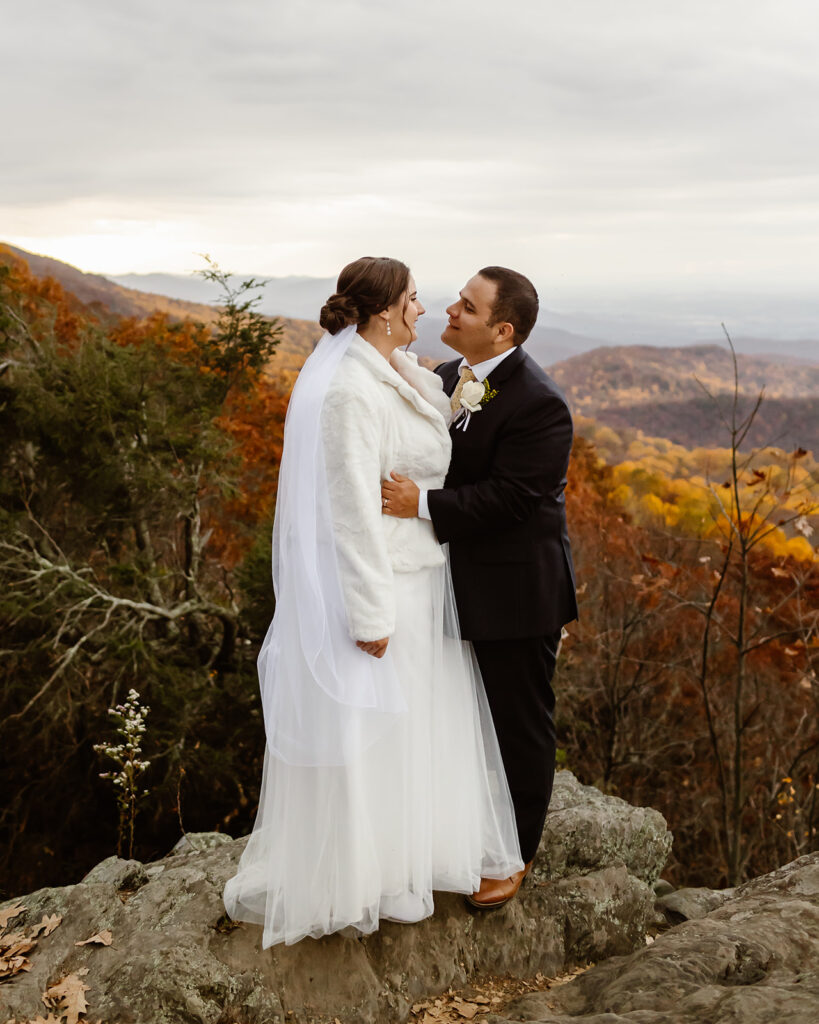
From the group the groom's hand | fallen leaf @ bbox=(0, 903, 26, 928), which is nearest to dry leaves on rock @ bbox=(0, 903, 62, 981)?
fallen leaf @ bbox=(0, 903, 26, 928)

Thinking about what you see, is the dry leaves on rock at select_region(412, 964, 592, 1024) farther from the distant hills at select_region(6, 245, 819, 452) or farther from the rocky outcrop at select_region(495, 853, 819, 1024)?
the distant hills at select_region(6, 245, 819, 452)

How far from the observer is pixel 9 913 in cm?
343

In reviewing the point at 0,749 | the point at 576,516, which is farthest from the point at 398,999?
the point at 576,516

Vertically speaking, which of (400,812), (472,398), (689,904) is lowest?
(689,904)

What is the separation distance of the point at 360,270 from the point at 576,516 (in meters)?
15.1

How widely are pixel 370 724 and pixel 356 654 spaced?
0.26 meters

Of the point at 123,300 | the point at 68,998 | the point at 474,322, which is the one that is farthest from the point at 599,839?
the point at 123,300

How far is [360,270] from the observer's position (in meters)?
3.06

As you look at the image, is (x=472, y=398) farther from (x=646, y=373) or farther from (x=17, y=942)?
(x=646, y=373)

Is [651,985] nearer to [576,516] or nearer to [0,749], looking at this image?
[0,749]

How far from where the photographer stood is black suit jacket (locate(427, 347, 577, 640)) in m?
3.24

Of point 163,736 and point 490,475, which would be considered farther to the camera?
point 163,736

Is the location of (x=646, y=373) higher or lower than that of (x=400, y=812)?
higher

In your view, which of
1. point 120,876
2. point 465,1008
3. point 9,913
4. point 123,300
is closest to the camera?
point 465,1008
